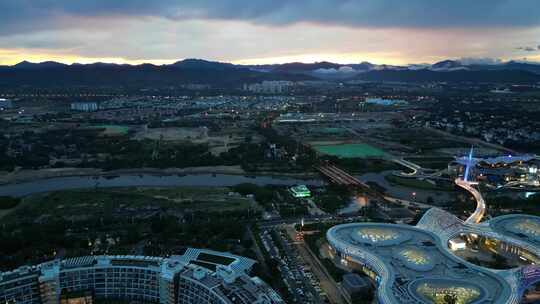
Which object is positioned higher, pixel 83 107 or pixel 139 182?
pixel 83 107

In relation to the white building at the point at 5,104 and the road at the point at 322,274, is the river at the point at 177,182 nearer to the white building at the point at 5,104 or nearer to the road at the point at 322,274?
the road at the point at 322,274

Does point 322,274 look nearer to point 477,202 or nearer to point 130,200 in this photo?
point 477,202

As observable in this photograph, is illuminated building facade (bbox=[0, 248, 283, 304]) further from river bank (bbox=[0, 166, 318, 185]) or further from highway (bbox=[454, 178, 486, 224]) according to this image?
river bank (bbox=[0, 166, 318, 185])

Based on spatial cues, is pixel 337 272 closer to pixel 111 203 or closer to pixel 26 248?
pixel 26 248

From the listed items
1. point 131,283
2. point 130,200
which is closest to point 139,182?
point 130,200

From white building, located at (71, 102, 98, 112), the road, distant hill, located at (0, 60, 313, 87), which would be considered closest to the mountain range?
distant hill, located at (0, 60, 313, 87)

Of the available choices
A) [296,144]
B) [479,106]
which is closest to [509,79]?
[479,106]
